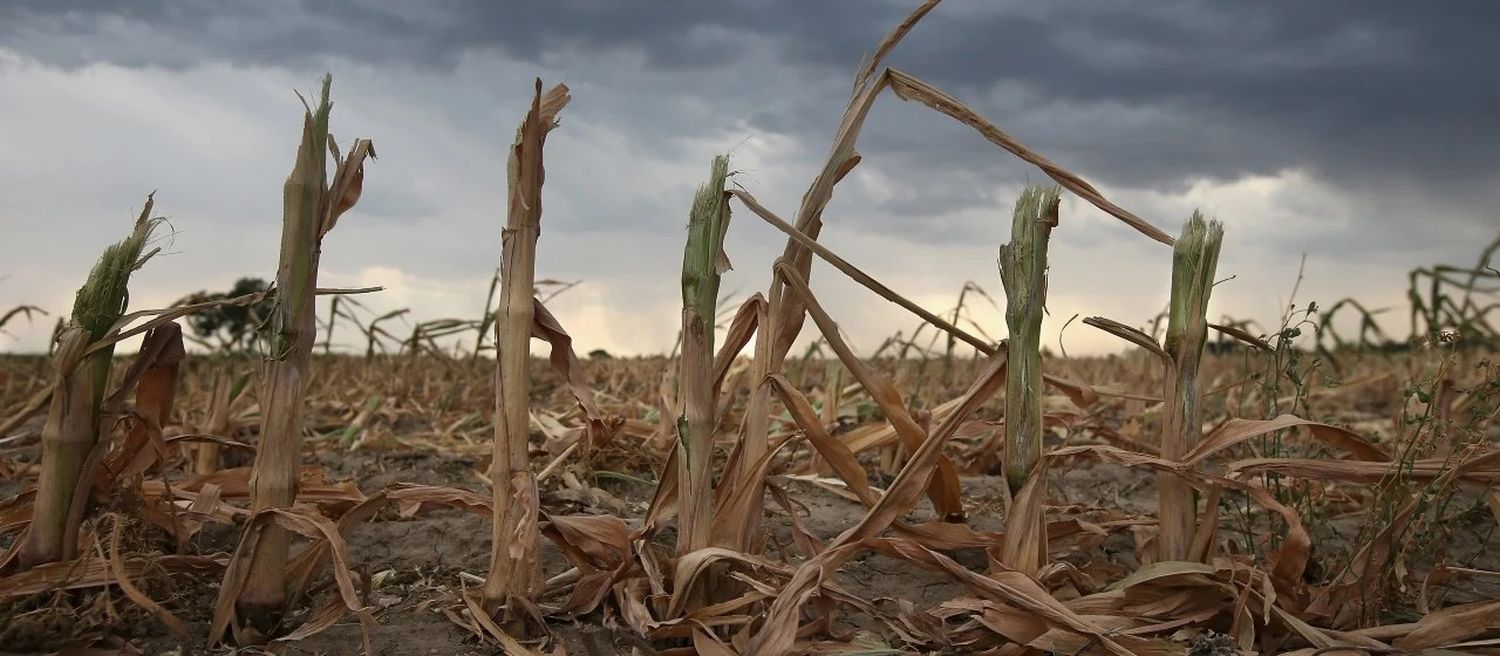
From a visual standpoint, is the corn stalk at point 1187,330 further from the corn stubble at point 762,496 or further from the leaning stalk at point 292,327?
the leaning stalk at point 292,327

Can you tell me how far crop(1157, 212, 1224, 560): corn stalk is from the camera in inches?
99.1

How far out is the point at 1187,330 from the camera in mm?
2533

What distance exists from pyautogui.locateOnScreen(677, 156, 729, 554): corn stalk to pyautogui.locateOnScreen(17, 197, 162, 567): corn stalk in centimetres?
120

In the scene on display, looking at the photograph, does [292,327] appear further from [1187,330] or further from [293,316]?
[1187,330]

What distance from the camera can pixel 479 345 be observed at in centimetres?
588

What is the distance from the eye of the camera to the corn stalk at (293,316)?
7.50ft

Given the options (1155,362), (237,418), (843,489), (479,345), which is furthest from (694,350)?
(1155,362)

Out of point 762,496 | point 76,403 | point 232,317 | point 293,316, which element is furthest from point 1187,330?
point 232,317

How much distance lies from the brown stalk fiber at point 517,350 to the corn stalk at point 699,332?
31cm

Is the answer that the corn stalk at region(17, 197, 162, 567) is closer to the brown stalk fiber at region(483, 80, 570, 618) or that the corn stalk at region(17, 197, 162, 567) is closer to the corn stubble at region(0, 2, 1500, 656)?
the corn stubble at region(0, 2, 1500, 656)

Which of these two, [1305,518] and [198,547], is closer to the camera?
[198,547]

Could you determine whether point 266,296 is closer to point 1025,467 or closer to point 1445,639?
point 1025,467

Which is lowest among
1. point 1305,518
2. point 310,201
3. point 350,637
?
point 350,637

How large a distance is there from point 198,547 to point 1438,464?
3043mm
